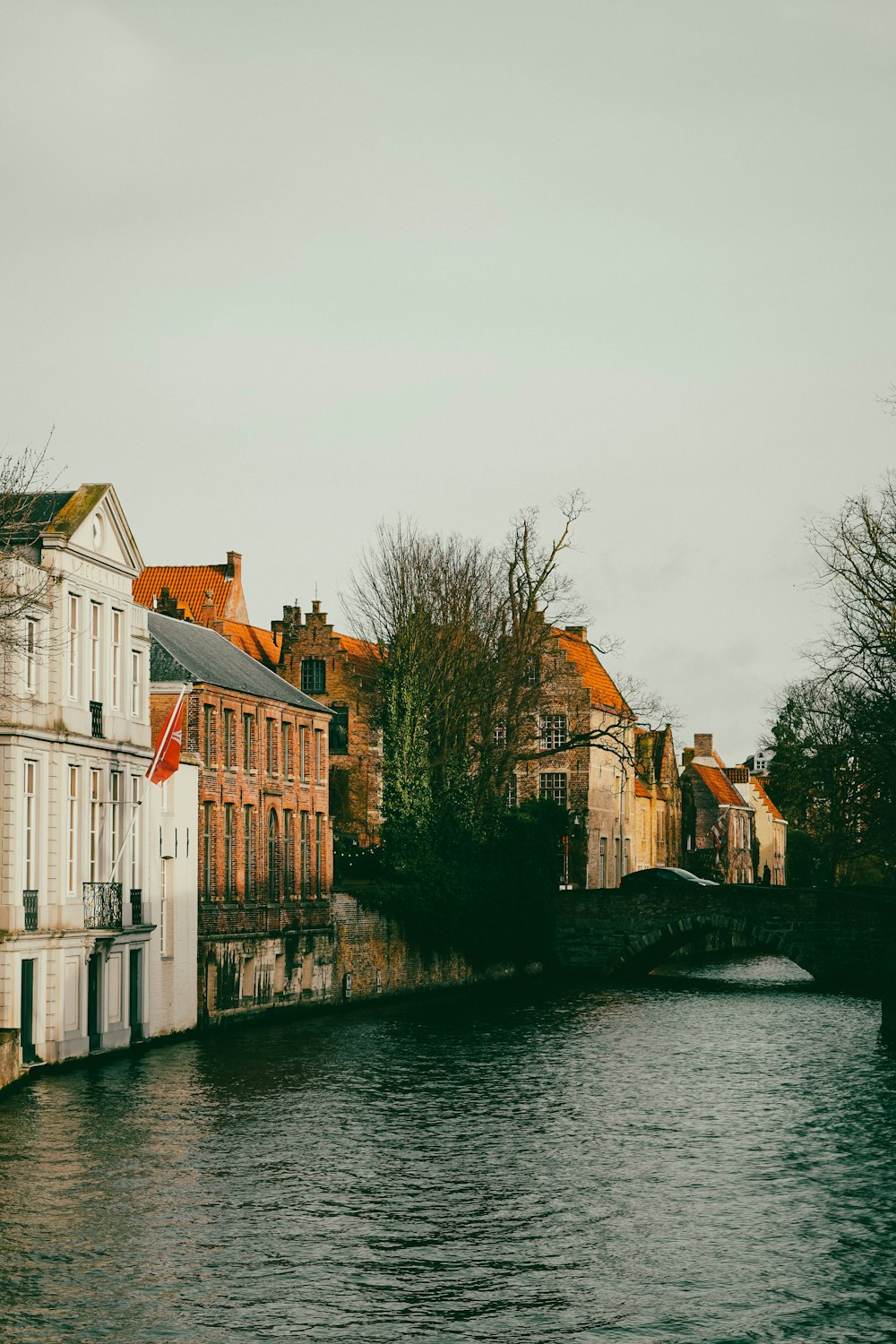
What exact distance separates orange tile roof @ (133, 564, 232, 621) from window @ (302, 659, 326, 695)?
5314 mm

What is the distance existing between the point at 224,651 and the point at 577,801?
26666 millimetres

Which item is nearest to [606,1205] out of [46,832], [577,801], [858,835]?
[46,832]

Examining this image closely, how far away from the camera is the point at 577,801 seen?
75500 mm

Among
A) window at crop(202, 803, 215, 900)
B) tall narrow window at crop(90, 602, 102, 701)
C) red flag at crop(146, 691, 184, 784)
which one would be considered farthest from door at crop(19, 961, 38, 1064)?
window at crop(202, 803, 215, 900)

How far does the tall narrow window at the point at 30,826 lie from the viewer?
3409 centimetres

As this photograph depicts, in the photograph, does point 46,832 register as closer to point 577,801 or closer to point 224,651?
point 224,651

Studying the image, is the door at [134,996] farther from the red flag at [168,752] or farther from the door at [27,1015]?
the door at [27,1015]

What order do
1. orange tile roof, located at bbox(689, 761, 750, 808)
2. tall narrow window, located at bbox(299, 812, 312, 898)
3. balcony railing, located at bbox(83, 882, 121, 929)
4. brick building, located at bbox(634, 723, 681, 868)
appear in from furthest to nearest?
orange tile roof, located at bbox(689, 761, 750, 808), brick building, located at bbox(634, 723, 681, 868), tall narrow window, located at bbox(299, 812, 312, 898), balcony railing, located at bbox(83, 882, 121, 929)

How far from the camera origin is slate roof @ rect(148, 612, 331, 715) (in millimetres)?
44938

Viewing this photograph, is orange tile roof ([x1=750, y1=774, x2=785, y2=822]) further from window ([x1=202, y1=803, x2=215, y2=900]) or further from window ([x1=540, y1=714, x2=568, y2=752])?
window ([x1=202, y1=803, x2=215, y2=900])

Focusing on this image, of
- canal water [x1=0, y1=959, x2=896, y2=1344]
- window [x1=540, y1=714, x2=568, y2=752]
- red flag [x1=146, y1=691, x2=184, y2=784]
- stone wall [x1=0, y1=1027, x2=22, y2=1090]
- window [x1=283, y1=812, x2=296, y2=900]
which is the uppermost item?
window [x1=540, y1=714, x2=568, y2=752]

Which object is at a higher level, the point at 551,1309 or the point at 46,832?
the point at 46,832

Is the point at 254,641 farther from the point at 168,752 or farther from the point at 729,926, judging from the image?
the point at 168,752

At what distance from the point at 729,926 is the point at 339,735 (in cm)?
1521
